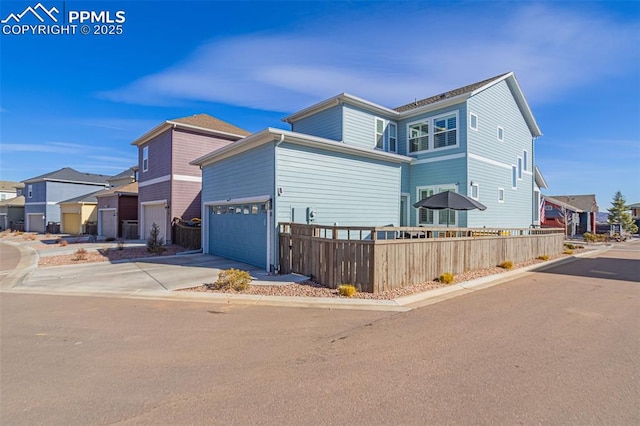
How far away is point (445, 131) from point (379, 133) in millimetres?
3133

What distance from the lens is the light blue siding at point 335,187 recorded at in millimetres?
9781

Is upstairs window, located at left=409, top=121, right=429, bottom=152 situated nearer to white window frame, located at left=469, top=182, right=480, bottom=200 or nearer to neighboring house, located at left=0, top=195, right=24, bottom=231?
white window frame, located at left=469, top=182, right=480, bottom=200

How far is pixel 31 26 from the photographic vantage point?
9484mm

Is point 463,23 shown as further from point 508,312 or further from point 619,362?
point 619,362

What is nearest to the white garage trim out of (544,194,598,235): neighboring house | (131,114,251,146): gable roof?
(131,114,251,146): gable roof

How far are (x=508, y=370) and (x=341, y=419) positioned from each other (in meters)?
2.25

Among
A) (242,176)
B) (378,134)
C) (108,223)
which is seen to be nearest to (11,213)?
(108,223)

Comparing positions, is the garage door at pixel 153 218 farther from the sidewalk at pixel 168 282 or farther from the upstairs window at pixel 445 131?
the upstairs window at pixel 445 131

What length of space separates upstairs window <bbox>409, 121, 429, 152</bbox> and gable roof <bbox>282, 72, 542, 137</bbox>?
67 cm

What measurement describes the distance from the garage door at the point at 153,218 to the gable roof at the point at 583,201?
168 feet

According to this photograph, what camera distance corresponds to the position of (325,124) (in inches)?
614


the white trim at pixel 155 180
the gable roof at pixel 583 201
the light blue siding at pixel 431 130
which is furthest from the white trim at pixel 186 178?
the gable roof at pixel 583 201

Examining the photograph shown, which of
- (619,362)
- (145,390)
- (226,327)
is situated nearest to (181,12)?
(226,327)

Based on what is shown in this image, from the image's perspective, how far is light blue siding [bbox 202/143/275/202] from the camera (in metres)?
9.85
